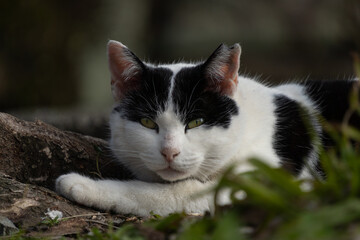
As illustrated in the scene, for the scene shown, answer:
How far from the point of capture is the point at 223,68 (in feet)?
9.22

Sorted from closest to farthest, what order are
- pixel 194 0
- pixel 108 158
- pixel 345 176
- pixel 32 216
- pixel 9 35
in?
pixel 345 176 → pixel 32 216 → pixel 108 158 → pixel 9 35 → pixel 194 0

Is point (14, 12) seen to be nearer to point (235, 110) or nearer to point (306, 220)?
point (235, 110)

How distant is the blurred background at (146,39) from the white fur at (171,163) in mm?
5683

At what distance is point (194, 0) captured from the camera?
9.66 meters

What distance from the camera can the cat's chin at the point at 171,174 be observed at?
2.65 metres

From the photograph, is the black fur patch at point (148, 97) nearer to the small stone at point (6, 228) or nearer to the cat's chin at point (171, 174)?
the cat's chin at point (171, 174)

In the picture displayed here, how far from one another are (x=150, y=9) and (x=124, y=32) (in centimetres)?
81

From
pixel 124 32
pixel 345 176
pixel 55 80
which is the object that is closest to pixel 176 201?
pixel 345 176

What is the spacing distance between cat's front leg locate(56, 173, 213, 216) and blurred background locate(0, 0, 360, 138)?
19.1 feet

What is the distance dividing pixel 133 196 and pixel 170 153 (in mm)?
348

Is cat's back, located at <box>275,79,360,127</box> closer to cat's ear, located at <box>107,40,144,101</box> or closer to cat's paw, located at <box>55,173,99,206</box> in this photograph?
cat's ear, located at <box>107,40,144,101</box>

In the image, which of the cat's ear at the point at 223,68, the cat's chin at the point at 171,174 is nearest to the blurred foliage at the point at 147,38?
the cat's ear at the point at 223,68

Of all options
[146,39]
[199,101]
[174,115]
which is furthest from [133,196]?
[146,39]

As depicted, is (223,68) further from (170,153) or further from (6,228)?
(6,228)
